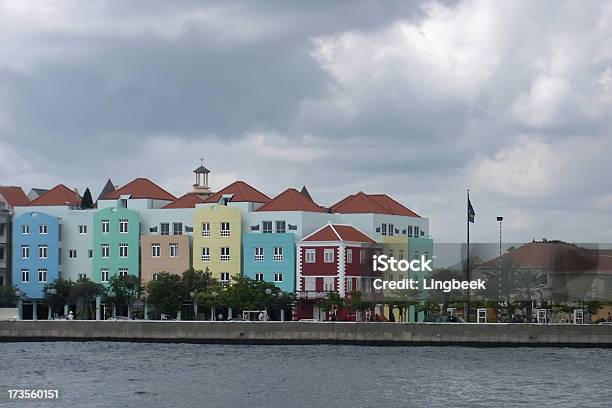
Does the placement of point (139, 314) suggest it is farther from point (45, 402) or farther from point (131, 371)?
point (45, 402)

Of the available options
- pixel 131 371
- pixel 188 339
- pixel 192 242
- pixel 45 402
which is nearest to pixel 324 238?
pixel 192 242

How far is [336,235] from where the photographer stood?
4904 inches

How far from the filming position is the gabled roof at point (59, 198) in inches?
5399

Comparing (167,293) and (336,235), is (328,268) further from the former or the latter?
(167,293)

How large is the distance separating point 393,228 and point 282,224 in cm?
1167

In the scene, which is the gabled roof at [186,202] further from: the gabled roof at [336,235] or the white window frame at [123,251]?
the gabled roof at [336,235]

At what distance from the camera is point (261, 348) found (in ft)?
319

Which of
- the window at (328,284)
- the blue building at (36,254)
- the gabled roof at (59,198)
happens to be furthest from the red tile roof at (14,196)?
the window at (328,284)

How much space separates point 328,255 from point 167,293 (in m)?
14.1

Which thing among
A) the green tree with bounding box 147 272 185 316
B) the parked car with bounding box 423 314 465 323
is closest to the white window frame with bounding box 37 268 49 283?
the green tree with bounding box 147 272 185 316

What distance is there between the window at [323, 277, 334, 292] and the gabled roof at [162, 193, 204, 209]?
15.8 metres

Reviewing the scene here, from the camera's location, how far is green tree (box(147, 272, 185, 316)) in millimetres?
124625

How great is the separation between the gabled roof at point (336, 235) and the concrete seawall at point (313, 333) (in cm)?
2510

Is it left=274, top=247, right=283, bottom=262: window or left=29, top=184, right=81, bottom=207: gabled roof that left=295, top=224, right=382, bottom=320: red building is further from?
left=29, top=184, right=81, bottom=207: gabled roof
